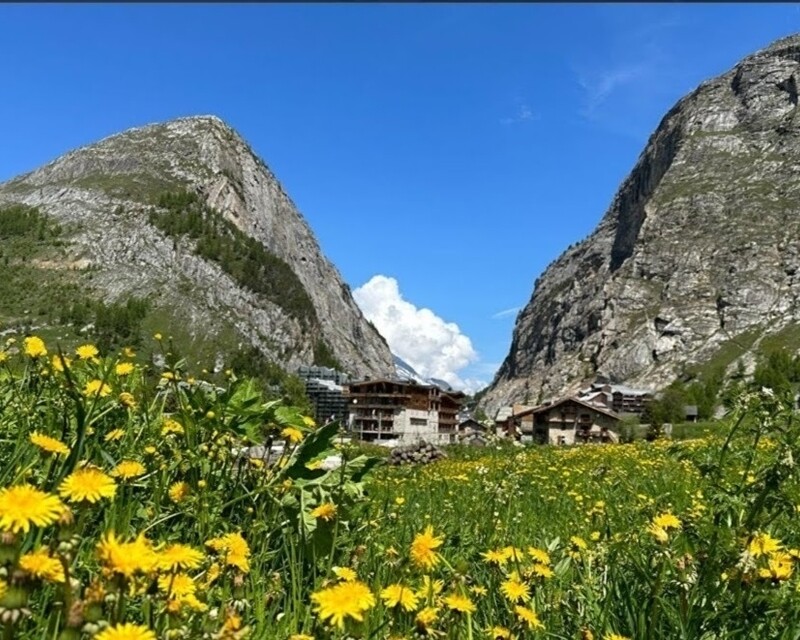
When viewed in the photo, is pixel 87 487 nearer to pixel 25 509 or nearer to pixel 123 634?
pixel 25 509

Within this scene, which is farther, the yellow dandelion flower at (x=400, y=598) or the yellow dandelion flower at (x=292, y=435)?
the yellow dandelion flower at (x=292, y=435)

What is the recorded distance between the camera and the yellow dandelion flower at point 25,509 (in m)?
1.38

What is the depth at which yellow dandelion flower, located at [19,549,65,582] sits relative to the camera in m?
1.34

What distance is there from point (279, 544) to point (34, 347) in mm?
1596

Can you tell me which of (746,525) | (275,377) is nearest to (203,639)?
(746,525)

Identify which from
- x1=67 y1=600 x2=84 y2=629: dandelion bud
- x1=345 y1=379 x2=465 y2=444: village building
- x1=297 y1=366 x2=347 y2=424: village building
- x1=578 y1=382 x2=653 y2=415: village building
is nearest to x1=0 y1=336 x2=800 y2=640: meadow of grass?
x1=67 y1=600 x2=84 y2=629: dandelion bud

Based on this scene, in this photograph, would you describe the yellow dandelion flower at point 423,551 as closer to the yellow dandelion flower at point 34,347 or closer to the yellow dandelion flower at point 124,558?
the yellow dandelion flower at point 124,558

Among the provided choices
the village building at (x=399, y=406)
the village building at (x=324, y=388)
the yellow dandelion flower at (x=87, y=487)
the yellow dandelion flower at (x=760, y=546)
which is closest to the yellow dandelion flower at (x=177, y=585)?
→ the yellow dandelion flower at (x=87, y=487)

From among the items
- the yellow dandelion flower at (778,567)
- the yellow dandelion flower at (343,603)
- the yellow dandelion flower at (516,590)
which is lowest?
the yellow dandelion flower at (516,590)

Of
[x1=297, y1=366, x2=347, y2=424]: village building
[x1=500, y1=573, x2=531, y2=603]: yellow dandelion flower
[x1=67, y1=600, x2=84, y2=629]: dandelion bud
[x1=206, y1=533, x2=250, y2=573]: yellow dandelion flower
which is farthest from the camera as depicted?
[x1=297, y1=366, x2=347, y2=424]: village building

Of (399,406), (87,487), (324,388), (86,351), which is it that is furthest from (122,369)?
(324,388)

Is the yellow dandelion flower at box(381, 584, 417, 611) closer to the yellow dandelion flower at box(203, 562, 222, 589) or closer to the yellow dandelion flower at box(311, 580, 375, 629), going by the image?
the yellow dandelion flower at box(311, 580, 375, 629)

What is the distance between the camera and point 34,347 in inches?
141

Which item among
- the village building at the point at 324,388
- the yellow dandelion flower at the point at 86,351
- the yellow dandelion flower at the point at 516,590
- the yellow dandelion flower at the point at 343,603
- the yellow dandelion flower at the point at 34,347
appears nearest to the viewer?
the yellow dandelion flower at the point at 343,603
